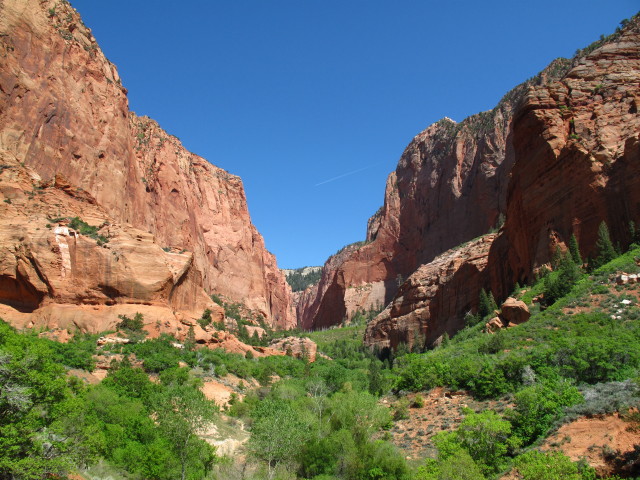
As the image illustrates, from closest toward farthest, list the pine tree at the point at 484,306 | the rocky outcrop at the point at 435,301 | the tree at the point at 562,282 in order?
the tree at the point at 562,282 → the pine tree at the point at 484,306 → the rocky outcrop at the point at 435,301

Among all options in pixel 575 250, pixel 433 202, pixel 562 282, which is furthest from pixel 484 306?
pixel 433 202

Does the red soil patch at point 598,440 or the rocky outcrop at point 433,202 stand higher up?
the rocky outcrop at point 433,202

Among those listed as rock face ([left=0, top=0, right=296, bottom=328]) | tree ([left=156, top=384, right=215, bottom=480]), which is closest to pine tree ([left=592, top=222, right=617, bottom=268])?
tree ([left=156, top=384, right=215, bottom=480])

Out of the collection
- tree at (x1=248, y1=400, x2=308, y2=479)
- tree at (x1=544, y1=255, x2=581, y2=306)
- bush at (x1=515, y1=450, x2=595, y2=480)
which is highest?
tree at (x1=544, y1=255, x2=581, y2=306)

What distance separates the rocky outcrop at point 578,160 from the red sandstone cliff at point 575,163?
0.07m

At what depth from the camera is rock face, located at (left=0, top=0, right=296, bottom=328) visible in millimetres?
48000

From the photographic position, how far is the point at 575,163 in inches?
1634

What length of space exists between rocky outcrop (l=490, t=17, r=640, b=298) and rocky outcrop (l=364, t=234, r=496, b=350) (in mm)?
10407

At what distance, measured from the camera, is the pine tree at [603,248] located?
36.8m

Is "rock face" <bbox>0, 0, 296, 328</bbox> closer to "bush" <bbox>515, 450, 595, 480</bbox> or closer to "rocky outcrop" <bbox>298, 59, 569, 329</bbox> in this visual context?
"bush" <bbox>515, 450, 595, 480</bbox>

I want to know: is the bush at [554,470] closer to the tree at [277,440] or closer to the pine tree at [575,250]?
the tree at [277,440]

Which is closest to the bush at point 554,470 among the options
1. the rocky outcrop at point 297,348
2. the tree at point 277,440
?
the tree at point 277,440

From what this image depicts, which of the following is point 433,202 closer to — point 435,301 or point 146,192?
point 435,301

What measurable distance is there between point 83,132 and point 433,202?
249ft
